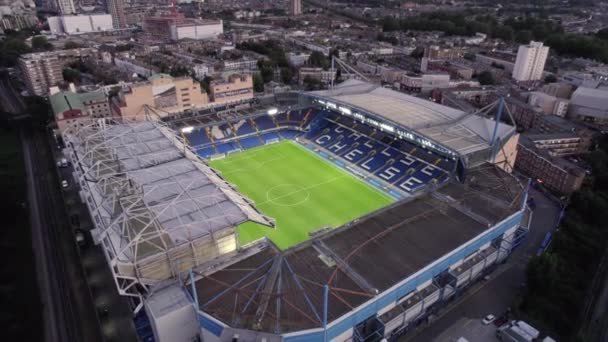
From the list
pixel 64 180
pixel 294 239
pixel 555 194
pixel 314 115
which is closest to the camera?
pixel 294 239

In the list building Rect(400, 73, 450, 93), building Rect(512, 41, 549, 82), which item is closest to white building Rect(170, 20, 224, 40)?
building Rect(400, 73, 450, 93)

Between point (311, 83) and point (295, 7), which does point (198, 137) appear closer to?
point (311, 83)

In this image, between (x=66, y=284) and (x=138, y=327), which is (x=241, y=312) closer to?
(x=138, y=327)

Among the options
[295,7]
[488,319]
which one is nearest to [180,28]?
[295,7]

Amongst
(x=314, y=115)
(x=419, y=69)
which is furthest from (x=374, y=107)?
(x=419, y=69)

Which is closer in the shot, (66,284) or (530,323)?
(530,323)
